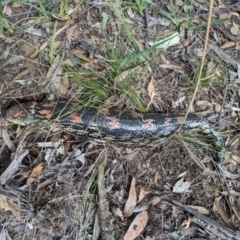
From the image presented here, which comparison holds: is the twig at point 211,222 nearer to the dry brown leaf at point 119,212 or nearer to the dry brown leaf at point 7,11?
the dry brown leaf at point 119,212

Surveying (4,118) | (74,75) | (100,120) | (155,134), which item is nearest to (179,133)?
(155,134)

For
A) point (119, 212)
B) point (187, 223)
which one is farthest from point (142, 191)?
point (187, 223)

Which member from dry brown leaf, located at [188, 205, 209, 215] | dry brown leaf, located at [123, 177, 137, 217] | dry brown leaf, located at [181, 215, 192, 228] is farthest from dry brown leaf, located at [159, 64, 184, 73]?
dry brown leaf, located at [181, 215, 192, 228]

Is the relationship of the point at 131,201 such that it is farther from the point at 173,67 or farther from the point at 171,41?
the point at 171,41

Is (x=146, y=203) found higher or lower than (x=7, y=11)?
lower

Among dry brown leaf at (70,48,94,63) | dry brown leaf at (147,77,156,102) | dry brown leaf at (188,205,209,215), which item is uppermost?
dry brown leaf at (70,48,94,63)

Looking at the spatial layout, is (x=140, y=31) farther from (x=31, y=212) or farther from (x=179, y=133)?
(x=31, y=212)

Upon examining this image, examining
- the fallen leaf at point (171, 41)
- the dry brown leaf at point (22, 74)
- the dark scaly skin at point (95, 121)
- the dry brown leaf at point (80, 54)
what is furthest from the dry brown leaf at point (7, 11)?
the fallen leaf at point (171, 41)

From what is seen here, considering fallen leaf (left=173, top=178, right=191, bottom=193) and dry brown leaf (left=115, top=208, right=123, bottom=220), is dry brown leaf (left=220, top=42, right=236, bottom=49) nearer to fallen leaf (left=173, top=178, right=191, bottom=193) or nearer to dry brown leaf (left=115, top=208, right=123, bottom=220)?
fallen leaf (left=173, top=178, right=191, bottom=193)
